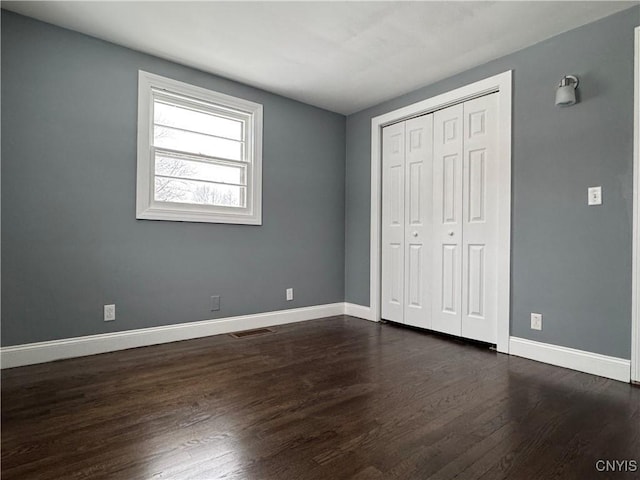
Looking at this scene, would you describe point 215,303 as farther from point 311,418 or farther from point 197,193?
point 311,418

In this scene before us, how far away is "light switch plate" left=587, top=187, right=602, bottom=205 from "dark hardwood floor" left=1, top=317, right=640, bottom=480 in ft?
3.82

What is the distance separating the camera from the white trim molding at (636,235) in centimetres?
215

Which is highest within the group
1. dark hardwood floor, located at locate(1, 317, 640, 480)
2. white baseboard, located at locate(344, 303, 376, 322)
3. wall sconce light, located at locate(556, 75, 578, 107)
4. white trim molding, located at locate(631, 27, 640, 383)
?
wall sconce light, located at locate(556, 75, 578, 107)

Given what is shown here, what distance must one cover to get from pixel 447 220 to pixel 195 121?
8.27ft

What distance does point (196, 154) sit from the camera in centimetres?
316

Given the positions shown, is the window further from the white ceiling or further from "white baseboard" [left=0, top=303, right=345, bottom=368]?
"white baseboard" [left=0, top=303, right=345, bottom=368]

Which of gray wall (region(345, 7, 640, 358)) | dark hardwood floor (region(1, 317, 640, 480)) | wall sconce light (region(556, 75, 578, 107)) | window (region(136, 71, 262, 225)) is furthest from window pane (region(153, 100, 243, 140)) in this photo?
wall sconce light (region(556, 75, 578, 107))

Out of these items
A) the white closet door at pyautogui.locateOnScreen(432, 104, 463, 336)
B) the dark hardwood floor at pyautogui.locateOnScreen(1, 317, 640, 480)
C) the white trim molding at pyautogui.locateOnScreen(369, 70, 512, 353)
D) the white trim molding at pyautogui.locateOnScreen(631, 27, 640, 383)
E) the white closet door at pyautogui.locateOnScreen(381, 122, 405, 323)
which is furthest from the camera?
the white closet door at pyautogui.locateOnScreen(381, 122, 405, 323)

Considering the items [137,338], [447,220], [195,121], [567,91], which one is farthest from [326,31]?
[137,338]

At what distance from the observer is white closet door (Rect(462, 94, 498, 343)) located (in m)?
2.92

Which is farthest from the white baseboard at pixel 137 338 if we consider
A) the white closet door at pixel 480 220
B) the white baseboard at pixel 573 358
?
the white baseboard at pixel 573 358

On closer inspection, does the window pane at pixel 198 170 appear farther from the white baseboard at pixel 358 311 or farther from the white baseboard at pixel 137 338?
the white baseboard at pixel 358 311

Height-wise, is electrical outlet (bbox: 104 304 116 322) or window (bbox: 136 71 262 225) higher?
window (bbox: 136 71 262 225)

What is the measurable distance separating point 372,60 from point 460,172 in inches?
49.1
